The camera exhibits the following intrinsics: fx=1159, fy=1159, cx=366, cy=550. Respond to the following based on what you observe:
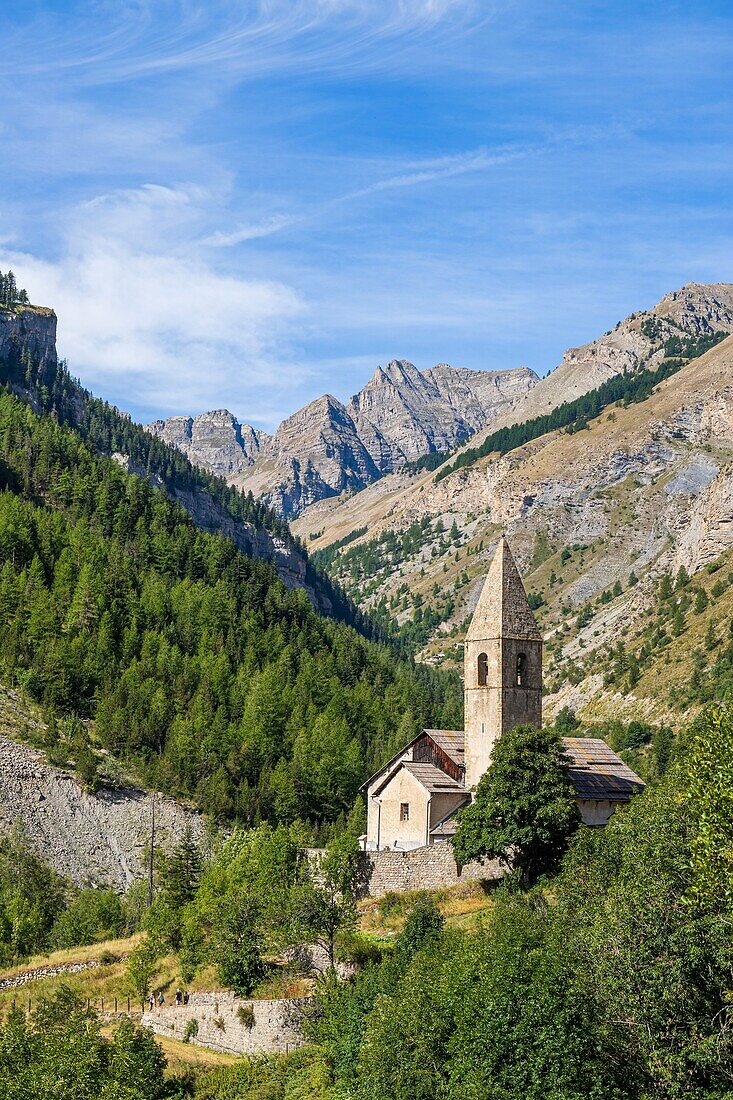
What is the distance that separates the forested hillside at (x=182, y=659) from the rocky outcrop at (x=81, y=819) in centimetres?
365

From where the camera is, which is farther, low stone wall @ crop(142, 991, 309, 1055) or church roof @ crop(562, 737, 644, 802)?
church roof @ crop(562, 737, 644, 802)

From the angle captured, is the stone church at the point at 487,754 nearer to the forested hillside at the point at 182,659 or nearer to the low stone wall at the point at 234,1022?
the low stone wall at the point at 234,1022

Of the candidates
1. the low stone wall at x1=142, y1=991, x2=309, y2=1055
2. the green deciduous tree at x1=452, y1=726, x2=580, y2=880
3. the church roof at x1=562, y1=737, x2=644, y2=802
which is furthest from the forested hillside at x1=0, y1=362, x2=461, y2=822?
the low stone wall at x1=142, y1=991, x2=309, y2=1055

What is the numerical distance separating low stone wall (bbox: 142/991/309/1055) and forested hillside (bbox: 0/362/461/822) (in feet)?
161

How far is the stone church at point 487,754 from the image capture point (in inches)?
2803

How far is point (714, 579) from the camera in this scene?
195 metres

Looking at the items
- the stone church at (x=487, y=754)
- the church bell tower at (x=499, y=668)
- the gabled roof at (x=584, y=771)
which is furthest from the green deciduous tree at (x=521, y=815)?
the church bell tower at (x=499, y=668)

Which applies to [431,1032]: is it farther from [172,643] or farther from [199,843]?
[172,643]

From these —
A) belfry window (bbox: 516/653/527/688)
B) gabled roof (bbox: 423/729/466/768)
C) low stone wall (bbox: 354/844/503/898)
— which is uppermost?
belfry window (bbox: 516/653/527/688)

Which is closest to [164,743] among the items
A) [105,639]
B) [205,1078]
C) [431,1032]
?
[105,639]

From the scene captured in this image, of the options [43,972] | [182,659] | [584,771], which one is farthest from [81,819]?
[584,771]

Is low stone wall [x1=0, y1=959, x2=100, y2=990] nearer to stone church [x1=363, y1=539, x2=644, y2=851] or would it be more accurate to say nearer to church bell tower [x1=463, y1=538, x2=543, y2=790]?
stone church [x1=363, y1=539, x2=644, y2=851]

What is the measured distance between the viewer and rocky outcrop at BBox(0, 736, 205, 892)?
98.0 meters

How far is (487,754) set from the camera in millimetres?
71062
